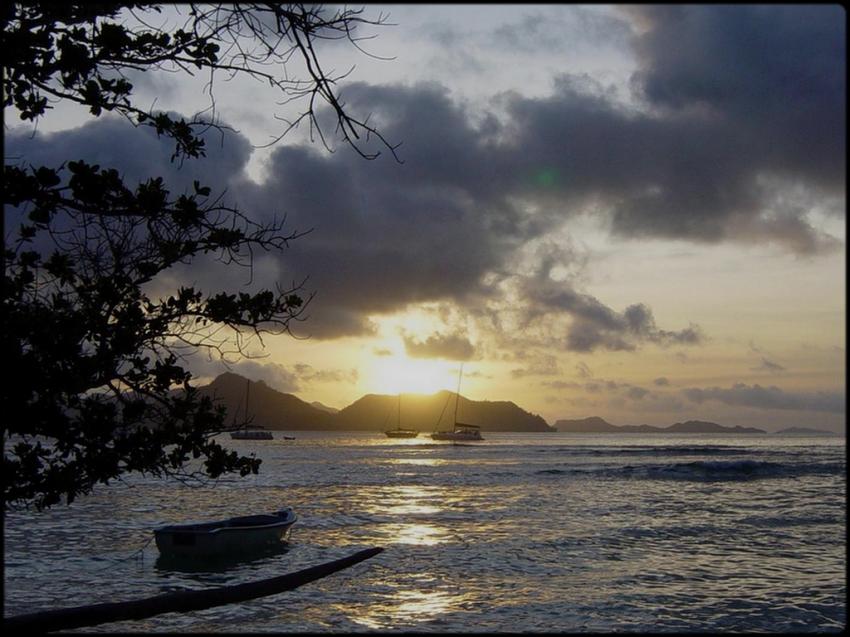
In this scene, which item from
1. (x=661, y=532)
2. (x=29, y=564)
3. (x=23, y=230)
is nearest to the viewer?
(x=23, y=230)

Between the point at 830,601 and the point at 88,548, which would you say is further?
the point at 88,548

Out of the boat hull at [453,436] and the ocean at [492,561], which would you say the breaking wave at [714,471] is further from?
the boat hull at [453,436]

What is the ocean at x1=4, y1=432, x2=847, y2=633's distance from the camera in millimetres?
14047

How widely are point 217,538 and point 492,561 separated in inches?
301

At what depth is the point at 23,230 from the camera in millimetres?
5605

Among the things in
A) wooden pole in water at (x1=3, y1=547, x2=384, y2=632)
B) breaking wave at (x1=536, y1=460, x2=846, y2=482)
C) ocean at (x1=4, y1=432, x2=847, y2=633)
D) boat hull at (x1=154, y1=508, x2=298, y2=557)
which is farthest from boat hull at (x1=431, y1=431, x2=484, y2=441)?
wooden pole in water at (x1=3, y1=547, x2=384, y2=632)

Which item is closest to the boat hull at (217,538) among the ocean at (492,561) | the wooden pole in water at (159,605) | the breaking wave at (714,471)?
the ocean at (492,561)

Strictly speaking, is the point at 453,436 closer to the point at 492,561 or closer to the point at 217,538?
the point at 492,561

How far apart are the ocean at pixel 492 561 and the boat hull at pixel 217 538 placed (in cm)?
54

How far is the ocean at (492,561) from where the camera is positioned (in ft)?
46.1

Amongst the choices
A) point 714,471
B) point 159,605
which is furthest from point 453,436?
point 159,605

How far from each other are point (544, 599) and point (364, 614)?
3.78m

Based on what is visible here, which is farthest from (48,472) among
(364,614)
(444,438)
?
(444,438)

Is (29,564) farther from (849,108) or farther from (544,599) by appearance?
(849,108)
